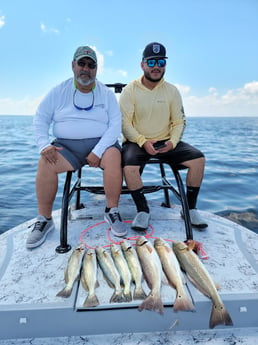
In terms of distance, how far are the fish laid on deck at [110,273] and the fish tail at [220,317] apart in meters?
0.59

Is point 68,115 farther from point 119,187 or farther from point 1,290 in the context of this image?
point 1,290

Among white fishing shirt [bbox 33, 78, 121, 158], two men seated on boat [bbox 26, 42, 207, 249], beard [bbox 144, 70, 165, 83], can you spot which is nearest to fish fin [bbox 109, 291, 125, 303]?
two men seated on boat [bbox 26, 42, 207, 249]

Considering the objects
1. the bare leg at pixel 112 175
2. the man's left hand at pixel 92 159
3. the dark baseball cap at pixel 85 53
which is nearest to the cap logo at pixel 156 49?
the dark baseball cap at pixel 85 53

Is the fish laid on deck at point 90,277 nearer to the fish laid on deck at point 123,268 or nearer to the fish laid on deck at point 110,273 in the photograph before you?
the fish laid on deck at point 110,273

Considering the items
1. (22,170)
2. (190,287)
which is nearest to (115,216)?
(190,287)

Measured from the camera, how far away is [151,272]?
221 cm

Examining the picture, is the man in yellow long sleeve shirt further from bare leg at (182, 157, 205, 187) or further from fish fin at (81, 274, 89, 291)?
fish fin at (81, 274, 89, 291)

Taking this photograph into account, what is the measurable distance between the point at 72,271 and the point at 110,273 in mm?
297

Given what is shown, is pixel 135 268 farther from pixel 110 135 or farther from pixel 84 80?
pixel 84 80

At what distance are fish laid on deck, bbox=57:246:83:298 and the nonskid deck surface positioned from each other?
1.8 inches

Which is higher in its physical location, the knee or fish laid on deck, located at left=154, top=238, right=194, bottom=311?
the knee

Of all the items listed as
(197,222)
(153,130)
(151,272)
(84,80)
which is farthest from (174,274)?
(84,80)

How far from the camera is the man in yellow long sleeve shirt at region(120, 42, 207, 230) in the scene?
3.15 m

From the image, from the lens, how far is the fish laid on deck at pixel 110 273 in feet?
6.55
